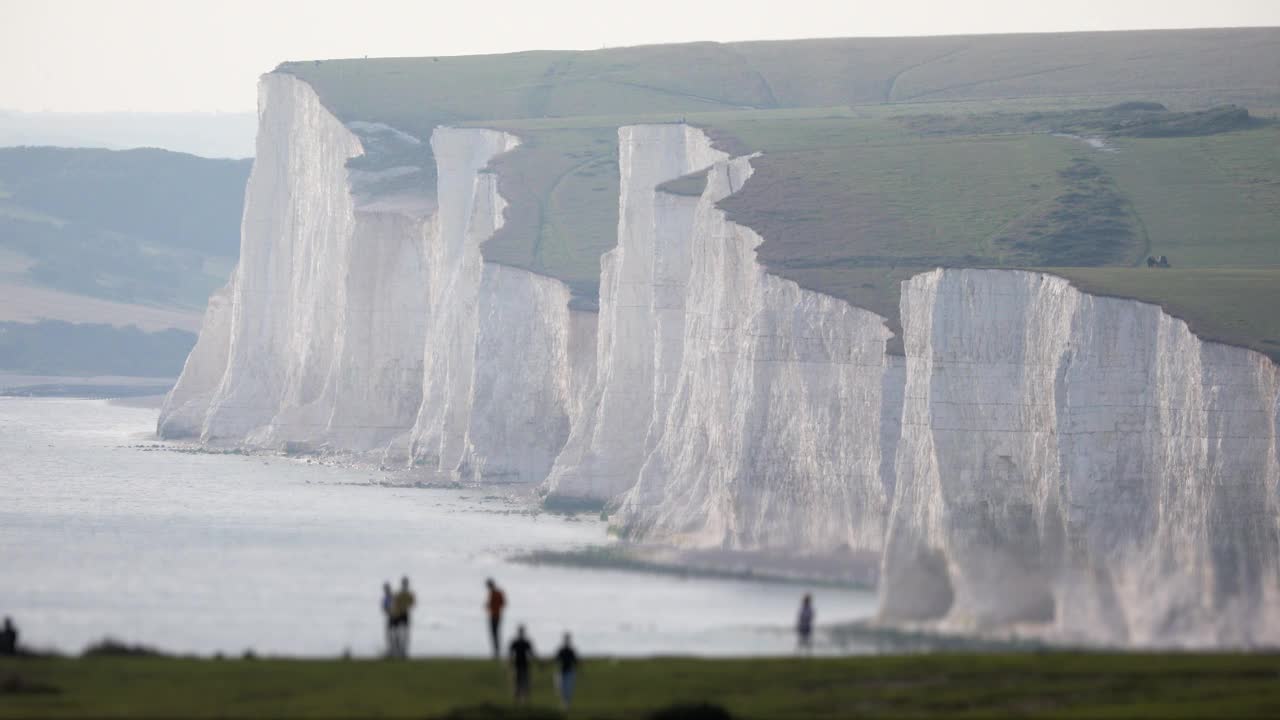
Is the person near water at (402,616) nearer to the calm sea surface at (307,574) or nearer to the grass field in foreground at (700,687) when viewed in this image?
the grass field in foreground at (700,687)

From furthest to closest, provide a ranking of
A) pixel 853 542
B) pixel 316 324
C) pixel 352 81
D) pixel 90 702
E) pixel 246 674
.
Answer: pixel 352 81
pixel 316 324
pixel 853 542
pixel 246 674
pixel 90 702

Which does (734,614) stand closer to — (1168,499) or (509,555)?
(1168,499)

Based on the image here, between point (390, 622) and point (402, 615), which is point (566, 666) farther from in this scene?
point (390, 622)

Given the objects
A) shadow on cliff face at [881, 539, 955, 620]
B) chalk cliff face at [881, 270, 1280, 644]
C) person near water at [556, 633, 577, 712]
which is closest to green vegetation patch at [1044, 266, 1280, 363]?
chalk cliff face at [881, 270, 1280, 644]

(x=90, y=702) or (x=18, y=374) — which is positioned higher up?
(x=18, y=374)

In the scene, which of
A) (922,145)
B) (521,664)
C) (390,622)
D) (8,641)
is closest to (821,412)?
(922,145)

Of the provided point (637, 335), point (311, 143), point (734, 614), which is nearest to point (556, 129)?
point (311, 143)

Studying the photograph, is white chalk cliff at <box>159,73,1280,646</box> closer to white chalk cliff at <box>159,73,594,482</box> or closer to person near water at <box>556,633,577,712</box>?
white chalk cliff at <box>159,73,594,482</box>

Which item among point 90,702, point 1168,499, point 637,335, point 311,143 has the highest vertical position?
point 311,143
